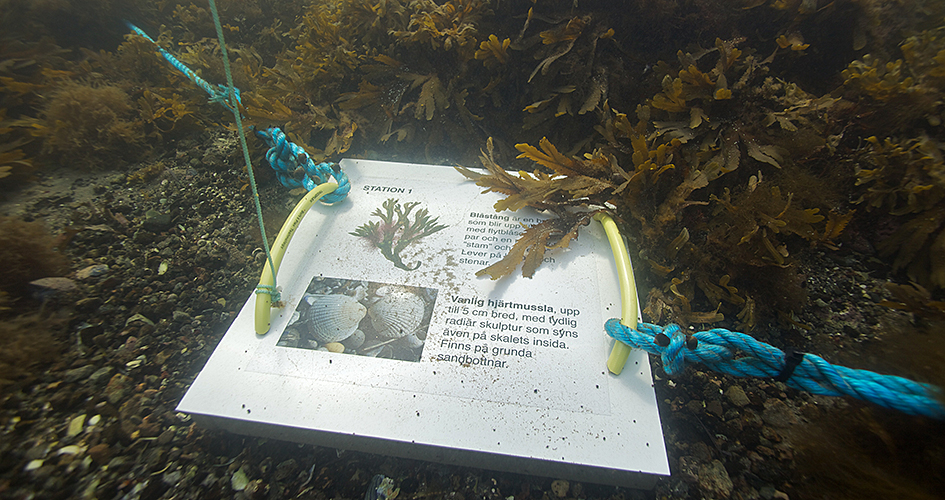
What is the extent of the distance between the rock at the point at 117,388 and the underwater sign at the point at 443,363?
0.31 metres

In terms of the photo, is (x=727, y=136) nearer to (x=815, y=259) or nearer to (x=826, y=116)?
(x=826, y=116)

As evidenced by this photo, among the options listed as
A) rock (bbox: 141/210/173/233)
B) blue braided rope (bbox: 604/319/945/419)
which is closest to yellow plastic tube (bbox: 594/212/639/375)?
blue braided rope (bbox: 604/319/945/419)

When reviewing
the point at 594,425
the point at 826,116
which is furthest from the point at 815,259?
the point at 594,425

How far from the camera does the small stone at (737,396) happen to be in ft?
3.96

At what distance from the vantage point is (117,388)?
1.24m

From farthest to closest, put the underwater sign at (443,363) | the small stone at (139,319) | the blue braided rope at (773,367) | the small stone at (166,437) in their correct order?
the small stone at (139,319) → the small stone at (166,437) → the underwater sign at (443,363) → the blue braided rope at (773,367)

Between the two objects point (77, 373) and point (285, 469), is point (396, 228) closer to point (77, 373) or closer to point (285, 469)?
point (285, 469)

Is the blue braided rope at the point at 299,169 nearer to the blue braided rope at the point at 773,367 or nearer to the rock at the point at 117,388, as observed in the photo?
the rock at the point at 117,388

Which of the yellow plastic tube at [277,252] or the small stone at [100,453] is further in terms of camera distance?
the yellow plastic tube at [277,252]

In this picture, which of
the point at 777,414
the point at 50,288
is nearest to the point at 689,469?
the point at 777,414

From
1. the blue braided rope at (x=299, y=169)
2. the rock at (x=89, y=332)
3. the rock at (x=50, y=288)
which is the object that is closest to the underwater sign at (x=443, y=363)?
the blue braided rope at (x=299, y=169)

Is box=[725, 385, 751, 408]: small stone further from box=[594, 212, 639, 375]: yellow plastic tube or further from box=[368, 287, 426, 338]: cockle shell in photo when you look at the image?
box=[368, 287, 426, 338]: cockle shell in photo

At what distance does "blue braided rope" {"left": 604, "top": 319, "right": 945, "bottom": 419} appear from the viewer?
83 cm

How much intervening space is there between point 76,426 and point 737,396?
2.06m
